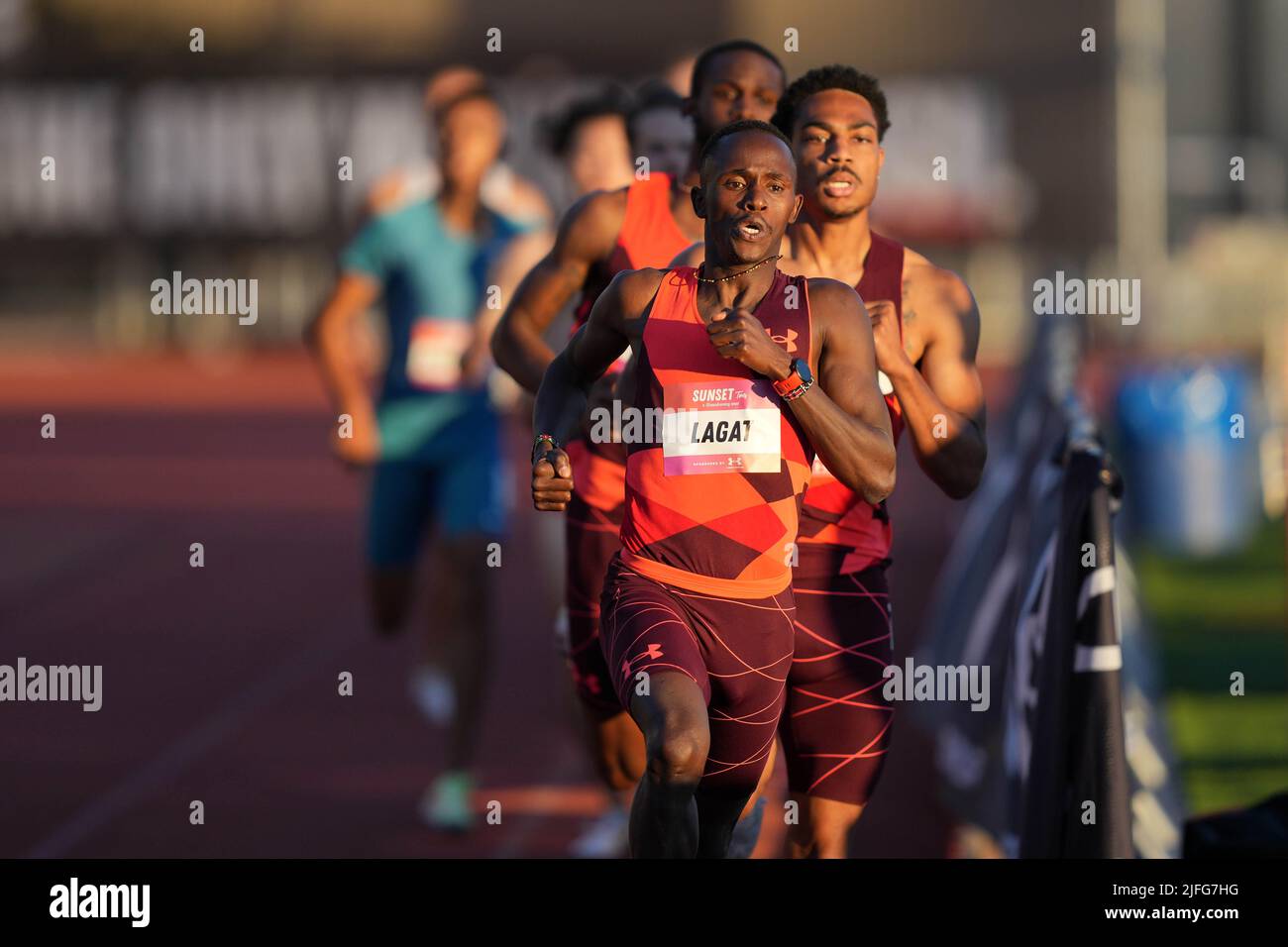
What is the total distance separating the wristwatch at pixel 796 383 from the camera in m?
3.75

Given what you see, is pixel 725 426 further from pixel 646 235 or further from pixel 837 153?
pixel 646 235

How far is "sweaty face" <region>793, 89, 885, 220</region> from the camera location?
4328mm

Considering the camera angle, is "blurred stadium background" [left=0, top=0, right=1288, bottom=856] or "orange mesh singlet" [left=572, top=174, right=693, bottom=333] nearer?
"orange mesh singlet" [left=572, top=174, right=693, bottom=333]

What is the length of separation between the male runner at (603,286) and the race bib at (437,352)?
6.98ft

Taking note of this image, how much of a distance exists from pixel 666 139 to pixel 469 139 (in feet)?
5.60

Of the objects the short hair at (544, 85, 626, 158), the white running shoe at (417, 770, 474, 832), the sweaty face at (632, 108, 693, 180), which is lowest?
the white running shoe at (417, 770, 474, 832)

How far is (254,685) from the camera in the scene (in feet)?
30.6

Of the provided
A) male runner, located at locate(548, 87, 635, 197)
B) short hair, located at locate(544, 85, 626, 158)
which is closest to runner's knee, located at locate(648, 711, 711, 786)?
male runner, located at locate(548, 87, 635, 197)

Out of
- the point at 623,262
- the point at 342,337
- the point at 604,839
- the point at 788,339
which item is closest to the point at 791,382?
the point at 788,339

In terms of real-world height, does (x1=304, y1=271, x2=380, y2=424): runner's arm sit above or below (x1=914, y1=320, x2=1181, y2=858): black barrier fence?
above

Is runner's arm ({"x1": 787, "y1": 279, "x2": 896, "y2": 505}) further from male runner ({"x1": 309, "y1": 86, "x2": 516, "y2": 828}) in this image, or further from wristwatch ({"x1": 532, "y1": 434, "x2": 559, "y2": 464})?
male runner ({"x1": 309, "y1": 86, "x2": 516, "y2": 828})

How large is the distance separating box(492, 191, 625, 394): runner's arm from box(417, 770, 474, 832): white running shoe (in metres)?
A: 2.22

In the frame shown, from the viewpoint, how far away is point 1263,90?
123ft

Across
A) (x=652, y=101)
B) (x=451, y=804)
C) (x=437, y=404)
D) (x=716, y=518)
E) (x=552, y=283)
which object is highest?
(x=652, y=101)
